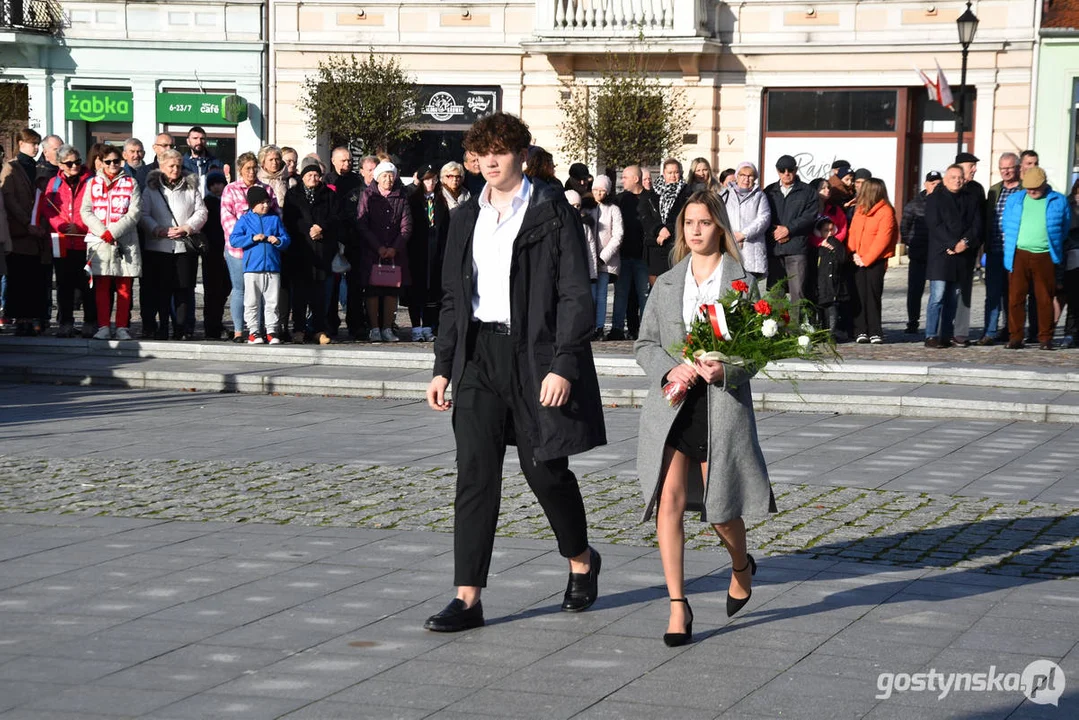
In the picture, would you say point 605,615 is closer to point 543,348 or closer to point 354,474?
point 543,348

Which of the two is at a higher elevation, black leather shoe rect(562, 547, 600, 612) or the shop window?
the shop window

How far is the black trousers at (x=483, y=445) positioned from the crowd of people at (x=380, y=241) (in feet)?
32.6

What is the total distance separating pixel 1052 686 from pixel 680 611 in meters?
1.34

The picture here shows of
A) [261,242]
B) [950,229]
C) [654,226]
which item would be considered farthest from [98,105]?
[950,229]

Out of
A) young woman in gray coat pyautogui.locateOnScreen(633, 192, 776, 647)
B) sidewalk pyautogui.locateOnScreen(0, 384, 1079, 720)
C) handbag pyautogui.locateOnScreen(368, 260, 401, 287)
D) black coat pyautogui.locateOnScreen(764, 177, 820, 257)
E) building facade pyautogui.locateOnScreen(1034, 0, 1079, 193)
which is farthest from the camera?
building facade pyautogui.locateOnScreen(1034, 0, 1079, 193)

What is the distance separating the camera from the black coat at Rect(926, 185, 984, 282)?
17.2 meters

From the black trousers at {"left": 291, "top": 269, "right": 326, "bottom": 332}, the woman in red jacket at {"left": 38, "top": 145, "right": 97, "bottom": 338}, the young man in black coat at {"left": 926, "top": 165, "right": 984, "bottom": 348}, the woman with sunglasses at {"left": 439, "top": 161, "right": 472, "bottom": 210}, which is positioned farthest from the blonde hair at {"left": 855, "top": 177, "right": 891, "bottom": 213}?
the woman in red jacket at {"left": 38, "top": 145, "right": 97, "bottom": 338}

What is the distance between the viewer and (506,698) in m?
5.52

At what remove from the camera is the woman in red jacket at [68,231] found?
16859mm

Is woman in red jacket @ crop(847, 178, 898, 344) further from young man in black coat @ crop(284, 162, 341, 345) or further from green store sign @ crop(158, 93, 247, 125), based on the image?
green store sign @ crop(158, 93, 247, 125)

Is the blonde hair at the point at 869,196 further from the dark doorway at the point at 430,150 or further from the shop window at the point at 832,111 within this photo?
the dark doorway at the point at 430,150

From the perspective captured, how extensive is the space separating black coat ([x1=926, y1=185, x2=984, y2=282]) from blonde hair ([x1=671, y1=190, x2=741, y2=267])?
11.0 m

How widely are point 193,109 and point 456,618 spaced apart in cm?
3196

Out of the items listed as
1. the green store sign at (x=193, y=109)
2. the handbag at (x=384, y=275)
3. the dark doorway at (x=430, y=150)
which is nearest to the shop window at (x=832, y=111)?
the dark doorway at (x=430, y=150)
